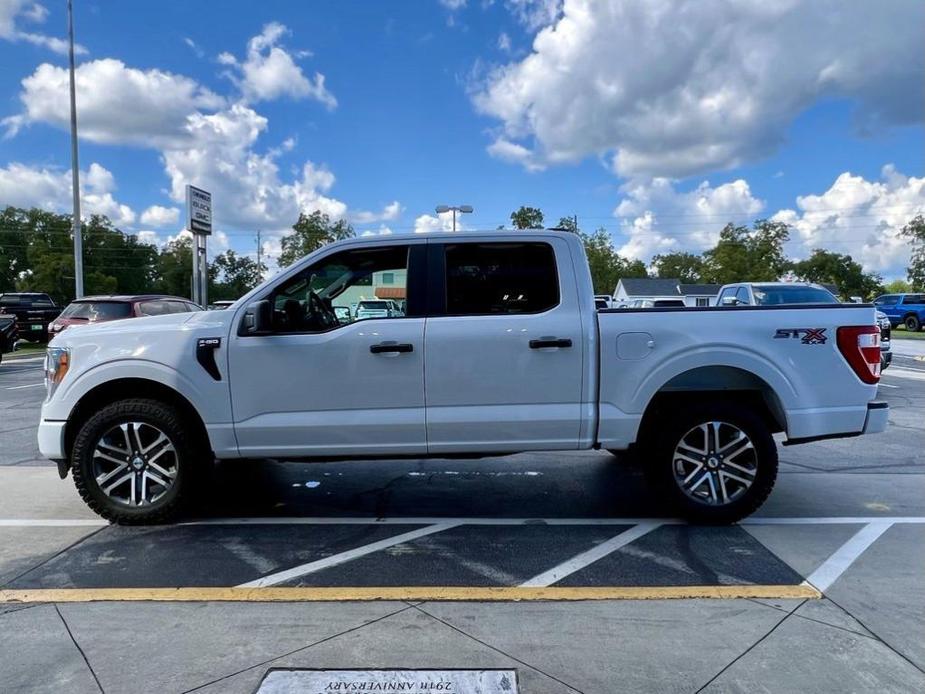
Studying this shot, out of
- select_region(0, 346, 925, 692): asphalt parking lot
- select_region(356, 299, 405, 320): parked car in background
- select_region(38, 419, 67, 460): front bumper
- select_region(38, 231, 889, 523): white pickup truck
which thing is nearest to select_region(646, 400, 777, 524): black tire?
select_region(38, 231, 889, 523): white pickup truck

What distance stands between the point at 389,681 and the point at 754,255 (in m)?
81.7

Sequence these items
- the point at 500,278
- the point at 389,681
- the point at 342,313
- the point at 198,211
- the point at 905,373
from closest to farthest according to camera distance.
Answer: the point at 389,681 → the point at 500,278 → the point at 342,313 → the point at 905,373 → the point at 198,211

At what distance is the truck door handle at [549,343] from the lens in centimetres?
422

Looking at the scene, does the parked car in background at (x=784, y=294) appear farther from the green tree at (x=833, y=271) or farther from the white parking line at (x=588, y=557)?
the green tree at (x=833, y=271)

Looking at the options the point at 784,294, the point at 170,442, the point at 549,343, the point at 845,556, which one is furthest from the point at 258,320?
the point at 784,294

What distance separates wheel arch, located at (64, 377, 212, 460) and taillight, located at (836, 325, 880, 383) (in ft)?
14.9

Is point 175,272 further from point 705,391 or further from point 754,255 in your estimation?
point 705,391

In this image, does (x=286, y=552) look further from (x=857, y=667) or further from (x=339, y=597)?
(x=857, y=667)

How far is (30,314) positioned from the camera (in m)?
22.0

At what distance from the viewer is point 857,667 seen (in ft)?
8.93

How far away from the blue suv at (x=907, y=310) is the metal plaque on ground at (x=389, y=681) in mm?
36181

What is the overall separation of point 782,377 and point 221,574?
12.9 feet

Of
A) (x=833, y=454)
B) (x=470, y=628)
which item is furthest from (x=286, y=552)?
(x=833, y=454)

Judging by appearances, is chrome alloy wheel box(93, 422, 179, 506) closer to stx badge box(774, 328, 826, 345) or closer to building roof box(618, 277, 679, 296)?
stx badge box(774, 328, 826, 345)
